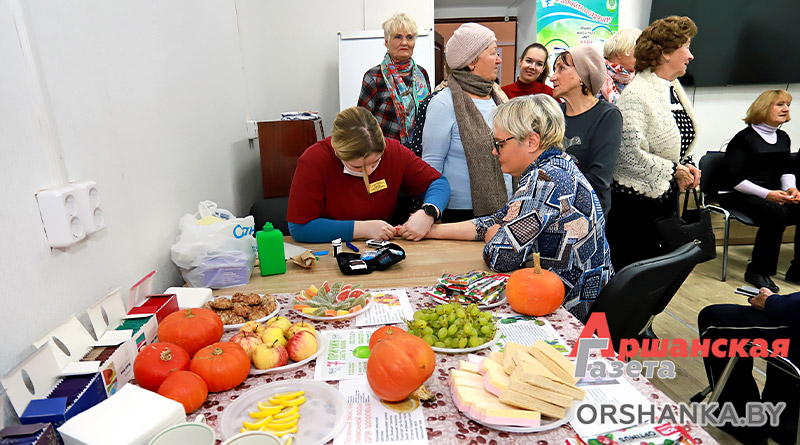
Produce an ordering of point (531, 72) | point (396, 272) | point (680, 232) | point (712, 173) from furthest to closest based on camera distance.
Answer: point (712, 173)
point (531, 72)
point (680, 232)
point (396, 272)

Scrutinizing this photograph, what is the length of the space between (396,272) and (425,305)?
0.31 meters

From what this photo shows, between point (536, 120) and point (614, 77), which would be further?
point (614, 77)

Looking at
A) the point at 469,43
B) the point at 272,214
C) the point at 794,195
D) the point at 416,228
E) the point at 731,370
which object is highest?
the point at 469,43

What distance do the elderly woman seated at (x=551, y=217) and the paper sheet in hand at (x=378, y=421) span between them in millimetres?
753

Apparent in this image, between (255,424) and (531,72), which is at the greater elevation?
(531,72)

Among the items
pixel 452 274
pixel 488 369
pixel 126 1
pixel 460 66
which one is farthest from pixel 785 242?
pixel 126 1

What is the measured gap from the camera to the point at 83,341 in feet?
3.31

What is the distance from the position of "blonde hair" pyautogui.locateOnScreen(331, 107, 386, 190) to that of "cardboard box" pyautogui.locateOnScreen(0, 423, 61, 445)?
136cm

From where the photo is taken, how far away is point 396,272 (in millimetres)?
1600

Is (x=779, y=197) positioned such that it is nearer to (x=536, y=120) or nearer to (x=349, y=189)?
(x=536, y=120)

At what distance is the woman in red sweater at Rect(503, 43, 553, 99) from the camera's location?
3335 mm

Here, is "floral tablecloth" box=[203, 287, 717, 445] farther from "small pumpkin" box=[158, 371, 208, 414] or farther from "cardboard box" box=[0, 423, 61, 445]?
"cardboard box" box=[0, 423, 61, 445]

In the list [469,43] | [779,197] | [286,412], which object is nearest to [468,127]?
[469,43]

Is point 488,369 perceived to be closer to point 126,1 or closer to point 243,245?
point 243,245
